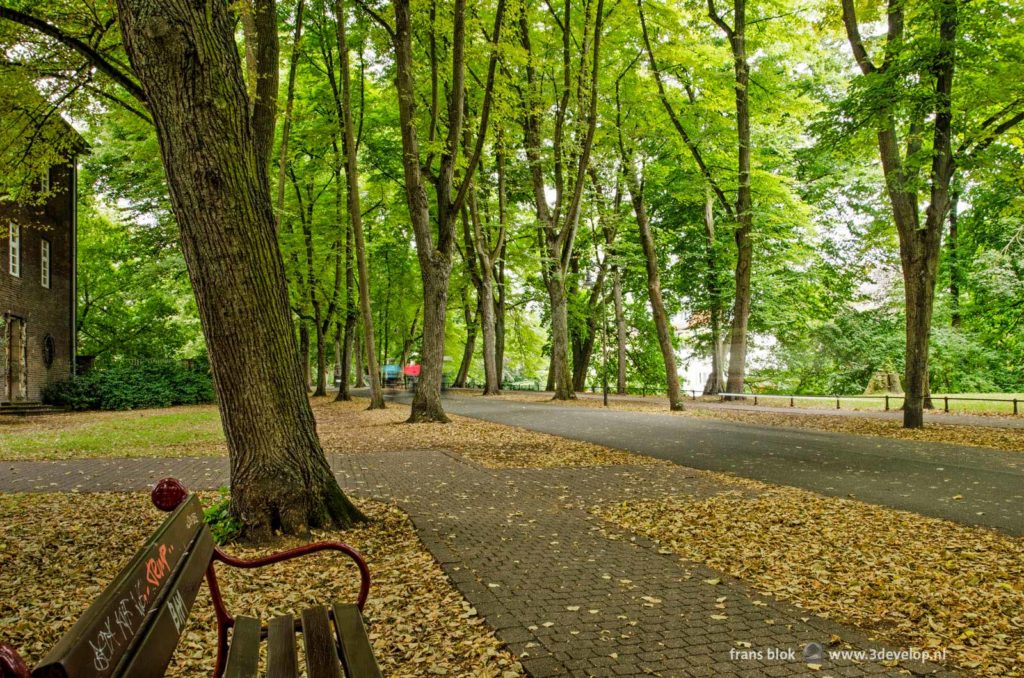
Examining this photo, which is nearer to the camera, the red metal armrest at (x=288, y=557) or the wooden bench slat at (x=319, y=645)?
the wooden bench slat at (x=319, y=645)

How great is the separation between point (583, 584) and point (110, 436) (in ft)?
44.1

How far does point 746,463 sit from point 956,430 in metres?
6.71

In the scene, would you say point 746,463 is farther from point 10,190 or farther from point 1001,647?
point 10,190

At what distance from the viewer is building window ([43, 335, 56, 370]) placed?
24502mm

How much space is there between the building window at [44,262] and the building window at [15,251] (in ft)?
4.99

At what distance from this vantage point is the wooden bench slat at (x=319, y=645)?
2713mm

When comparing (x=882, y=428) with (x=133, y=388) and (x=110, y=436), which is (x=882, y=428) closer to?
(x=110, y=436)

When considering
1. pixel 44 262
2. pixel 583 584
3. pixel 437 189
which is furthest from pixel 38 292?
pixel 583 584

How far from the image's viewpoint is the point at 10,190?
41.9 ft

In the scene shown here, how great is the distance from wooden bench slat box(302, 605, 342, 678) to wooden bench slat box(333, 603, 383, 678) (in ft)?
0.14

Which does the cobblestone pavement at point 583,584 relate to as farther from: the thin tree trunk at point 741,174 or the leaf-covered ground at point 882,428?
the thin tree trunk at point 741,174

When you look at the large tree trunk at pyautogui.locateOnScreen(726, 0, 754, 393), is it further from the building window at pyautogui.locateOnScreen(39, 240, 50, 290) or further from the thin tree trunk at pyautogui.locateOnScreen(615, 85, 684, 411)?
the building window at pyautogui.locateOnScreen(39, 240, 50, 290)

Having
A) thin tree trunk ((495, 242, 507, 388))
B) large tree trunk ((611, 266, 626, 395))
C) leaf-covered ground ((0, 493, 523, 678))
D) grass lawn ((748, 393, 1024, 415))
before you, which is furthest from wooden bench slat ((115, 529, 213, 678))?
thin tree trunk ((495, 242, 507, 388))

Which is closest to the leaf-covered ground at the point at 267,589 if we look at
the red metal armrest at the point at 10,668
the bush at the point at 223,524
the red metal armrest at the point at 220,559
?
the bush at the point at 223,524
